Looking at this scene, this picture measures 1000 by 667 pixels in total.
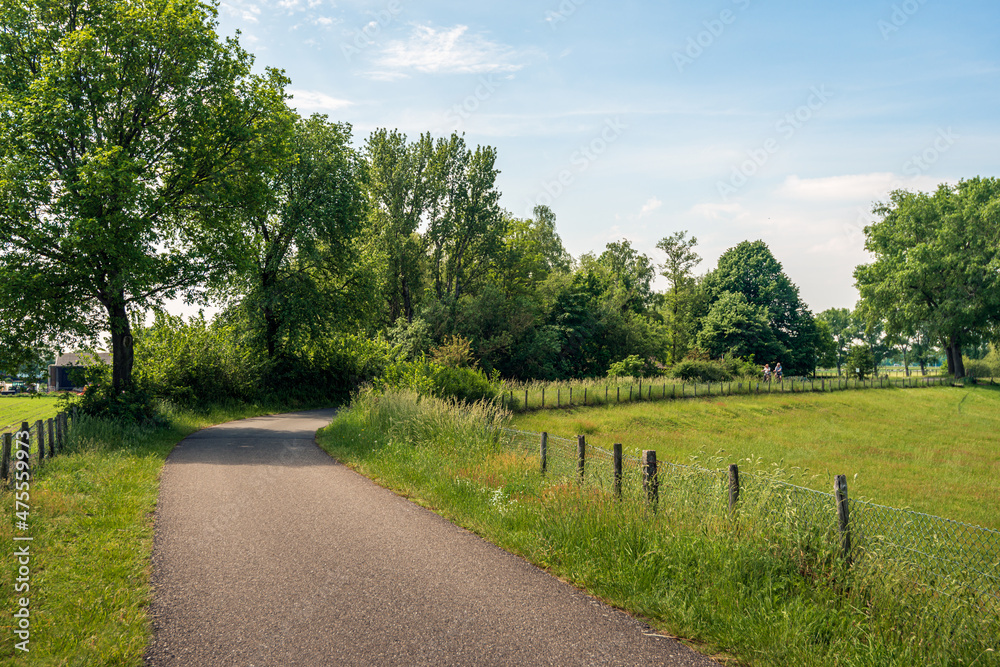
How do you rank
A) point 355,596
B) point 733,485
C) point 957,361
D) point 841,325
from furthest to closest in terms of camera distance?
point 841,325, point 957,361, point 733,485, point 355,596

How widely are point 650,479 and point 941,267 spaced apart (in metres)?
64.3

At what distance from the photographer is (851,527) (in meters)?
5.77

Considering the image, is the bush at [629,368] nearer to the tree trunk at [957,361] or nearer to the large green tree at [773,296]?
the large green tree at [773,296]

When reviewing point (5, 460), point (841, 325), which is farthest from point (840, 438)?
point (841, 325)

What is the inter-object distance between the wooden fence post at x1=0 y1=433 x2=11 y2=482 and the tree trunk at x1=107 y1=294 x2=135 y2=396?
9.84 meters

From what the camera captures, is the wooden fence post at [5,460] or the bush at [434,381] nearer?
the wooden fence post at [5,460]

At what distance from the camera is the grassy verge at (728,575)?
458cm

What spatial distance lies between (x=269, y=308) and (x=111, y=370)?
10237mm

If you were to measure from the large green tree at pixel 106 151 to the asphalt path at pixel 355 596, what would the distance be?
414 inches

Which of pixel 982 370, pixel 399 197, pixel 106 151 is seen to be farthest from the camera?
pixel 982 370

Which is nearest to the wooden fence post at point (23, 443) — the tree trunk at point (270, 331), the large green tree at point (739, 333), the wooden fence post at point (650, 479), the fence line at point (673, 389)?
the wooden fence post at point (650, 479)

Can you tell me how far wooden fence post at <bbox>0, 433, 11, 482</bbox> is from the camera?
8.88 meters

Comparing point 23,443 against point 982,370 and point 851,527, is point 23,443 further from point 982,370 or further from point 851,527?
point 982,370

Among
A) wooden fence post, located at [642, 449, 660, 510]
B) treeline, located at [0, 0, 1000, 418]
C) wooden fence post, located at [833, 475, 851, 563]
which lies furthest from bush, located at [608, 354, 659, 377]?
wooden fence post, located at [833, 475, 851, 563]
